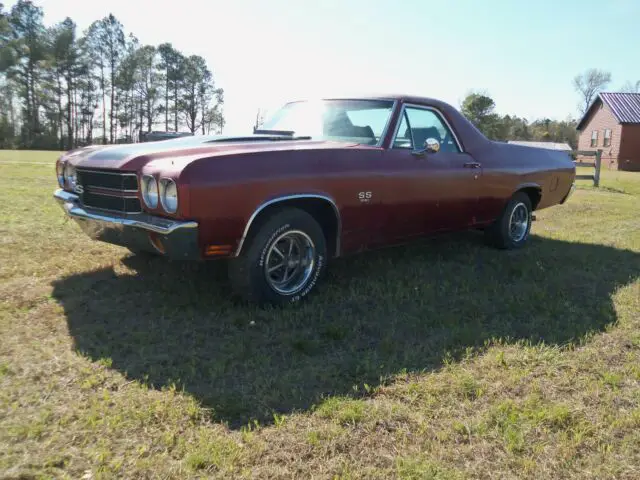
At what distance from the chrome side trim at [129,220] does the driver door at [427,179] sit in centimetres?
180

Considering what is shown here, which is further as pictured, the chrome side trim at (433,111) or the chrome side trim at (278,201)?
the chrome side trim at (433,111)

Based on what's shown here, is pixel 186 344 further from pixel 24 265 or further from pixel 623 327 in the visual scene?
pixel 623 327

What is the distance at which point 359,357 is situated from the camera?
3113mm

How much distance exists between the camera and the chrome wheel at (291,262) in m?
3.82

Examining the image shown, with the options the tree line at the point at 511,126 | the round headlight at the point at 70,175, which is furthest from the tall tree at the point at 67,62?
the round headlight at the point at 70,175

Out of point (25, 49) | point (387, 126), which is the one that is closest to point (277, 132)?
point (387, 126)

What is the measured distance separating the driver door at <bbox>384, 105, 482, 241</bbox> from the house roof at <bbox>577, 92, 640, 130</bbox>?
38280 mm

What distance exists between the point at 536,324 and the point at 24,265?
4075 millimetres

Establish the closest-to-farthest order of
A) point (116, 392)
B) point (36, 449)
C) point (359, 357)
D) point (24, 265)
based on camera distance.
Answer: point (36, 449), point (116, 392), point (359, 357), point (24, 265)

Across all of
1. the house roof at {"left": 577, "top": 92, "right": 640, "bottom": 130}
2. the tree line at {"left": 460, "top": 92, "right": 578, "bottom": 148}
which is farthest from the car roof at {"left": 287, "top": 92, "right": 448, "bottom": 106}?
the tree line at {"left": 460, "top": 92, "right": 578, "bottom": 148}

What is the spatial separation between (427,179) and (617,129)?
39.4 meters

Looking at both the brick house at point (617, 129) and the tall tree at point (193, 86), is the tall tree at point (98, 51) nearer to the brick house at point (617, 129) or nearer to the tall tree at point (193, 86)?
the tall tree at point (193, 86)

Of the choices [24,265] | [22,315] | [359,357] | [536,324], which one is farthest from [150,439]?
[24,265]

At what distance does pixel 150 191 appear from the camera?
3357 millimetres
